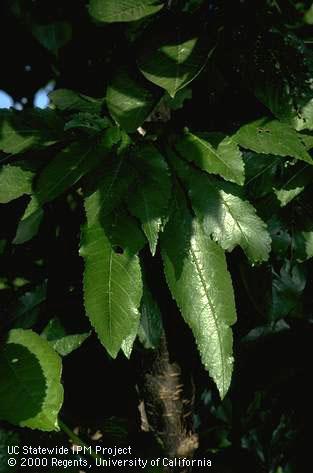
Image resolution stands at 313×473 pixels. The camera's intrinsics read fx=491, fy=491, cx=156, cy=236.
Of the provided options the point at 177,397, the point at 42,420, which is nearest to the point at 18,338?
the point at 42,420

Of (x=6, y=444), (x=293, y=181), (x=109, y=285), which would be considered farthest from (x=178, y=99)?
(x=6, y=444)

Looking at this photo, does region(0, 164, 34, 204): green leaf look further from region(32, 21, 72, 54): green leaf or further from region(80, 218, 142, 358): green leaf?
region(32, 21, 72, 54): green leaf

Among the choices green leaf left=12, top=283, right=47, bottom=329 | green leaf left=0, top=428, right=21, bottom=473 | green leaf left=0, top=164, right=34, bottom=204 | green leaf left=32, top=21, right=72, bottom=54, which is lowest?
green leaf left=0, top=428, right=21, bottom=473

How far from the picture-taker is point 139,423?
1438 millimetres

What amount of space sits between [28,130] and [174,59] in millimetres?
340

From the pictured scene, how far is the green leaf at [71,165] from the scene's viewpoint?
0.92m

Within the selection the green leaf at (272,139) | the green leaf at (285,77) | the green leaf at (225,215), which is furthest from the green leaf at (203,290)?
the green leaf at (285,77)

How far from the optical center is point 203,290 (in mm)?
962

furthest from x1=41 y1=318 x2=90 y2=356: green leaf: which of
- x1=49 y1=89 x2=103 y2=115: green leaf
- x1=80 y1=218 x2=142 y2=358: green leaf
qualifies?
x1=49 y1=89 x2=103 y2=115: green leaf

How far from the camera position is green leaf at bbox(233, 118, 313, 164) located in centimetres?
93

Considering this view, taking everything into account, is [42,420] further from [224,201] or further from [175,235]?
[224,201]

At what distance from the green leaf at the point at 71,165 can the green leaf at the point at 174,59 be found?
0.14m

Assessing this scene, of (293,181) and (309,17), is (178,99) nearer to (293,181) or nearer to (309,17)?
(293,181)

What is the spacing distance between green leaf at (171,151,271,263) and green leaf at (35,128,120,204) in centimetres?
14
